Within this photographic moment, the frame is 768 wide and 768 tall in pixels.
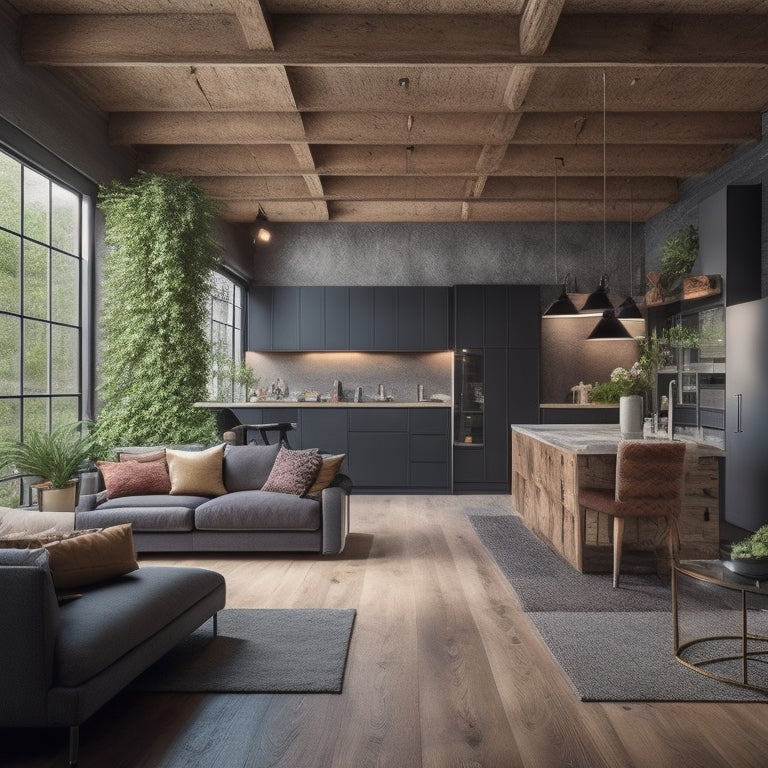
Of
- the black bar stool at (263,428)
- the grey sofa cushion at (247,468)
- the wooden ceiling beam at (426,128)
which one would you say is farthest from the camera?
the black bar stool at (263,428)

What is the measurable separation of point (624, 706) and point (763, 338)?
4.00 m

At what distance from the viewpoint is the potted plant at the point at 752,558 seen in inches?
108

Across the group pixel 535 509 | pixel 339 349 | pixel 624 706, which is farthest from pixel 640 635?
pixel 339 349

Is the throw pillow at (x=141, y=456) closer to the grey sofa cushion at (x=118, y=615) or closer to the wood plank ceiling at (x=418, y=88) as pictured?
the grey sofa cushion at (x=118, y=615)

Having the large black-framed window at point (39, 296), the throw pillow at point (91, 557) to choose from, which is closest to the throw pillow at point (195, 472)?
the large black-framed window at point (39, 296)

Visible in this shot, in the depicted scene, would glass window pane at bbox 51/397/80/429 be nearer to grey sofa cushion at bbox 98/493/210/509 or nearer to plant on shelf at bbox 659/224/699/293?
grey sofa cushion at bbox 98/493/210/509

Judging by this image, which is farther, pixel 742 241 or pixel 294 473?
pixel 742 241

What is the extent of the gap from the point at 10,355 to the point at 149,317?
1.36 m

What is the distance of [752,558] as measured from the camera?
9.09ft

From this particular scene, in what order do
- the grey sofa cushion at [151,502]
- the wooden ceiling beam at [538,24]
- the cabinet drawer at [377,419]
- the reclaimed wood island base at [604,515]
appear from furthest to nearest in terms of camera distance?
the cabinet drawer at [377,419] → the grey sofa cushion at [151,502] → the reclaimed wood island base at [604,515] → the wooden ceiling beam at [538,24]

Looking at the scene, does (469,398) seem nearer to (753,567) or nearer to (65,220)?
(65,220)

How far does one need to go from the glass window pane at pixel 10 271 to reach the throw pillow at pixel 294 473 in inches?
84.4

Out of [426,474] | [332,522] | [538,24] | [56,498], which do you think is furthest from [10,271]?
[426,474]

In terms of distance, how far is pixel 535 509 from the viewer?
6.02 metres
